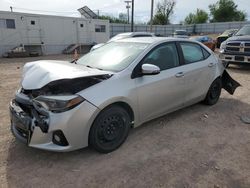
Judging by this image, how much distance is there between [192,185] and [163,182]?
32 cm

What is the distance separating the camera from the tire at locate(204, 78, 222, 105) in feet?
17.1

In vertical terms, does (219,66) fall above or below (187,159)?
above

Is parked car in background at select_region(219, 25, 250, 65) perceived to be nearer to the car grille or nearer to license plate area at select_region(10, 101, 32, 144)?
the car grille

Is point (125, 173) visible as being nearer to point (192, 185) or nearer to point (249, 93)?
point (192, 185)

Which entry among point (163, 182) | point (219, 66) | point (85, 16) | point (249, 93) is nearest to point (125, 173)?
point (163, 182)

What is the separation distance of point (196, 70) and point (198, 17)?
7097 centimetres

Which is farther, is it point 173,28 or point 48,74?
point 173,28

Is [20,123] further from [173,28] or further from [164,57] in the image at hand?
[173,28]

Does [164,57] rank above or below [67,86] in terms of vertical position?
above

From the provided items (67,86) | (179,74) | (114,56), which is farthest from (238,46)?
(67,86)

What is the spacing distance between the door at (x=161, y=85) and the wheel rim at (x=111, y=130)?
1.39 ft

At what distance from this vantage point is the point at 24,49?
19.5 metres

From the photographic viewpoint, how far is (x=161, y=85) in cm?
389

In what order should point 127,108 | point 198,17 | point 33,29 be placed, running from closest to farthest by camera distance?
point 127,108 → point 33,29 → point 198,17
